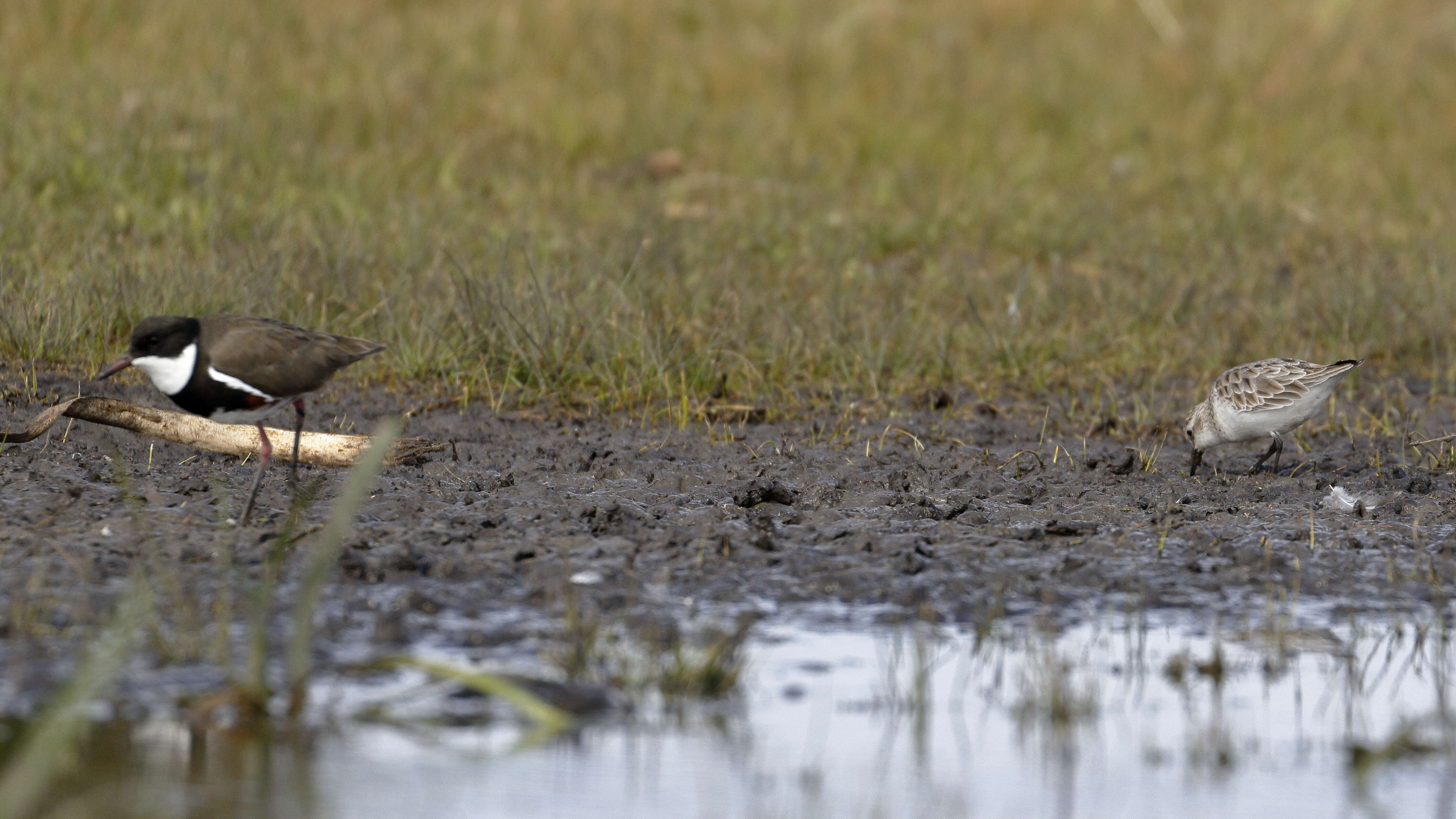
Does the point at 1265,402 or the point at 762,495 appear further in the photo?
the point at 1265,402

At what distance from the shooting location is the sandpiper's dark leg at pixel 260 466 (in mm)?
6152

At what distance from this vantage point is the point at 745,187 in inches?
517

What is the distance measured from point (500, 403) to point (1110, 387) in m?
3.31

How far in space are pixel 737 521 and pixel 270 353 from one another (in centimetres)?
194

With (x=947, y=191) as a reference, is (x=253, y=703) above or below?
below

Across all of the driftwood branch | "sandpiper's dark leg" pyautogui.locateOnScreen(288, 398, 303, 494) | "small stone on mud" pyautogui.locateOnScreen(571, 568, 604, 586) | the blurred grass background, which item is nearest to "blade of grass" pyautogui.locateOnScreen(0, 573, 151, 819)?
"small stone on mud" pyautogui.locateOnScreen(571, 568, 604, 586)

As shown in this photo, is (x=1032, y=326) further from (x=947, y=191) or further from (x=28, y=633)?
(x=28, y=633)

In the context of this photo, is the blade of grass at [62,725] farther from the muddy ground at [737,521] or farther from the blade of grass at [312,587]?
the muddy ground at [737,521]

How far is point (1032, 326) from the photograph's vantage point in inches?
399

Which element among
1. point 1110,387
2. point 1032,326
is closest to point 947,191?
point 1032,326

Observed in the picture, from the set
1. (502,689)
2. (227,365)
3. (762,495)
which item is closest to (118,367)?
(227,365)

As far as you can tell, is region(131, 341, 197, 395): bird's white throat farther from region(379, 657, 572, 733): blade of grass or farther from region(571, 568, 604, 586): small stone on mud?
region(379, 657, 572, 733): blade of grass

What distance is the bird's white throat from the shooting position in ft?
20.8

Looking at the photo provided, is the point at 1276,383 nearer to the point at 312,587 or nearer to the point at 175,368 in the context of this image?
the point at 175,368
